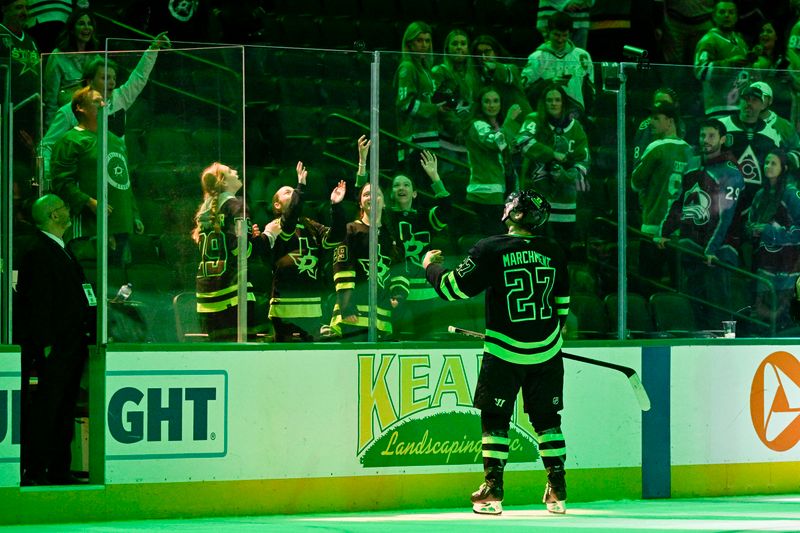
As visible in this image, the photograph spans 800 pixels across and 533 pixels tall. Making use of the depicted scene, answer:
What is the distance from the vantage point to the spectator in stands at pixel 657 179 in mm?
8164

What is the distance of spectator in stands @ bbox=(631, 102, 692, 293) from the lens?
816 centimetres

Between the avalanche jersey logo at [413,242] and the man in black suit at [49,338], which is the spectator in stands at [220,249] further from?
the avalanche jersey logo at [413,242]

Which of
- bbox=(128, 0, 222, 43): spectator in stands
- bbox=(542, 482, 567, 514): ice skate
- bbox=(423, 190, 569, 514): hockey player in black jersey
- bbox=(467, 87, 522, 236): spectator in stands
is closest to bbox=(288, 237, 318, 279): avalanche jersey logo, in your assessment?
bbox=(423, 190, 569, 514): hockey player in black jersey

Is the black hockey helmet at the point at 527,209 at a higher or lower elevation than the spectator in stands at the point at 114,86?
lower

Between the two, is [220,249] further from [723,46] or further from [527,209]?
[723,46]

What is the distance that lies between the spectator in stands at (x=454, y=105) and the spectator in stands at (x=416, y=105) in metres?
0.03

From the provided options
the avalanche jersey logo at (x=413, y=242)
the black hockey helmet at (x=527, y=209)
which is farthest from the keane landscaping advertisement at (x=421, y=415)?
the black hockey helmet at (x=527, y=209)

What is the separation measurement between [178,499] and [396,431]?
1.21 m

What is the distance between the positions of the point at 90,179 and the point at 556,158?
2.56 m

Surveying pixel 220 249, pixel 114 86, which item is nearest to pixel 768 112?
pixel 220 249

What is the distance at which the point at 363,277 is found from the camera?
768cm

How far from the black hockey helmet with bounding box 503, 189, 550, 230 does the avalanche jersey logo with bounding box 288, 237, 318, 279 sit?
1.04 m

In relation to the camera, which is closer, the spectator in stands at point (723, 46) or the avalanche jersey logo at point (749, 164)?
the avalanche jersey logo at point (749, 164)

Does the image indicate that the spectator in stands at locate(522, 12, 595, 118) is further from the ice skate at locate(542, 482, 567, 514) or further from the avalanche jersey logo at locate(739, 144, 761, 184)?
the ice skate at locate(542, 482, 567, 514)
